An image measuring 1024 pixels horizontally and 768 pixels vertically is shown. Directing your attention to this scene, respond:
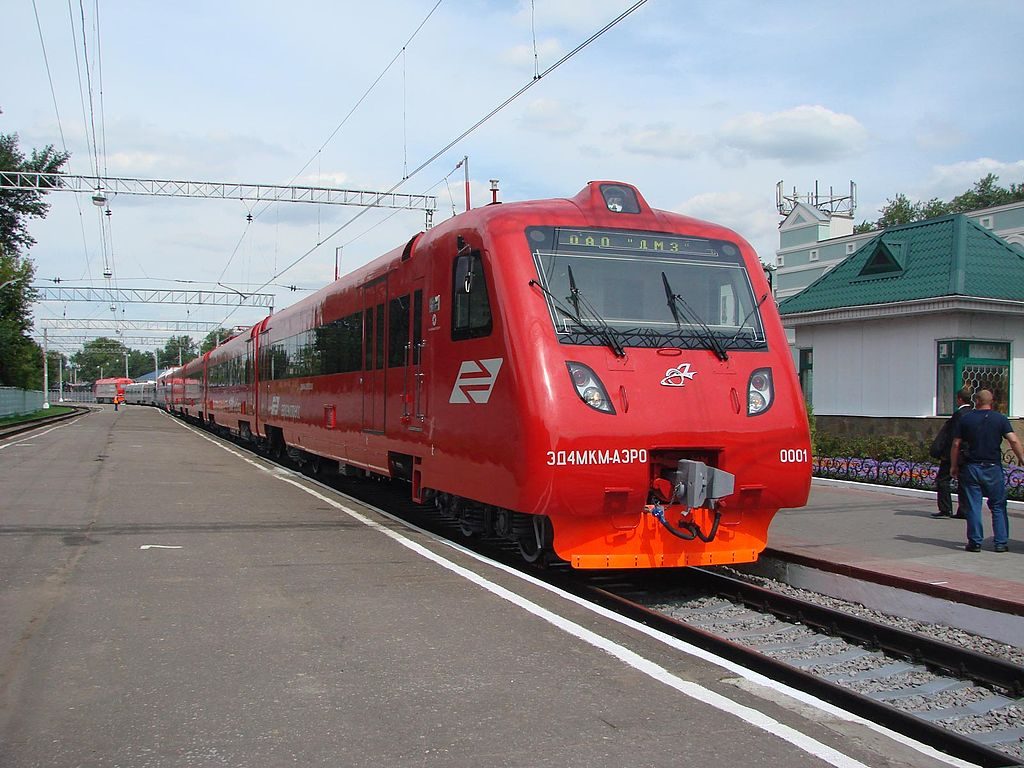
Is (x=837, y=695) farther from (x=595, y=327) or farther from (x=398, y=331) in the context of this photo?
(x=398, y=331)

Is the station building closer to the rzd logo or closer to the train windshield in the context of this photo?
the train windshield

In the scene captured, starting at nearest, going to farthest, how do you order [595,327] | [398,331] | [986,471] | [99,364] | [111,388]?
[595,327]
[986,471]
[398,331]
[111,388]
[99,364]

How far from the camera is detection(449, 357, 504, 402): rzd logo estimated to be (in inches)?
306

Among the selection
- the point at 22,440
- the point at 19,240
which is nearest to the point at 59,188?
the point at 22,440

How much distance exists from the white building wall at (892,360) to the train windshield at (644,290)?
9723 mm

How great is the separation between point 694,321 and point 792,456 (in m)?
1.39

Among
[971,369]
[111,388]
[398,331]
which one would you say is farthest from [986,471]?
[111,388]

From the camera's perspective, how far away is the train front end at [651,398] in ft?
23.5

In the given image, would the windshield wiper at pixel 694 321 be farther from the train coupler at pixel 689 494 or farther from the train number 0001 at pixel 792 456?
the train coupler at pixel 689 494

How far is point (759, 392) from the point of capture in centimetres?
791

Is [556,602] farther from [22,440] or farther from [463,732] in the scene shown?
[22,440]

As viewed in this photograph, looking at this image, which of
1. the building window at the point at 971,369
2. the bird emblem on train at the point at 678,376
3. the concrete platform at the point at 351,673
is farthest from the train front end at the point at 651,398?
the building window at the point at 971,369

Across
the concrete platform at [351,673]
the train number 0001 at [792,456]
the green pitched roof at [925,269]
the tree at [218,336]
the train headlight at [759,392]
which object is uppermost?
the tree at [218,336]

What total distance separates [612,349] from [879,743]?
397 centimetres
